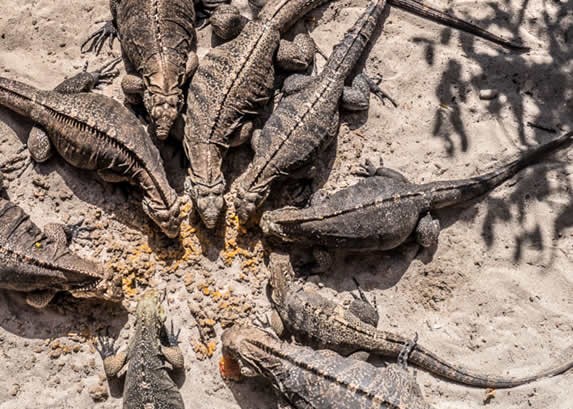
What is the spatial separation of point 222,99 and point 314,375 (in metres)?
3.42

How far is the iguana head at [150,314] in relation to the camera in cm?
765

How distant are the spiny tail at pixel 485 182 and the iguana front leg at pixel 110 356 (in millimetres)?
4262

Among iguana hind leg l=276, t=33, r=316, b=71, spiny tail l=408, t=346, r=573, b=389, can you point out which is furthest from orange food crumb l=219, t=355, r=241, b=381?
iguana hind leg l=276, t=33, r=316, b=71

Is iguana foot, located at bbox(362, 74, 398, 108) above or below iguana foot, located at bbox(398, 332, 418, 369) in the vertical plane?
above

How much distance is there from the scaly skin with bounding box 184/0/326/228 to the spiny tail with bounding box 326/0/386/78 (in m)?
0.78

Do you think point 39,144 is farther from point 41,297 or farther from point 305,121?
point 305,121

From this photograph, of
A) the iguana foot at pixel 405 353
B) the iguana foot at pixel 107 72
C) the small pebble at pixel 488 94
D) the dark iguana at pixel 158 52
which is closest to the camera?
the dark iguana at pixel 158 52

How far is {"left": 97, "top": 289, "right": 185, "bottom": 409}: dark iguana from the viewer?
24.7 ft

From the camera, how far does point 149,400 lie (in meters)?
7.49

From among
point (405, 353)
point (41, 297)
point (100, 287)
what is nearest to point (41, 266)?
point (41, 297)

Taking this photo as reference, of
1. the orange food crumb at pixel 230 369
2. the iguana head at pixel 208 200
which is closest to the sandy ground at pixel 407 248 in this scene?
the orange food crumb at pixel 230 369

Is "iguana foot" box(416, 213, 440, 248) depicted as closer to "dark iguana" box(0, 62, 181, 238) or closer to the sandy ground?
the sandy ground

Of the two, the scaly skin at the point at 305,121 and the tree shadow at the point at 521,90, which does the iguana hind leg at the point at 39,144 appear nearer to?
the scaly skin at the point at 305,121

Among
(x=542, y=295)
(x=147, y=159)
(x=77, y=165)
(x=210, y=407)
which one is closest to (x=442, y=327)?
(x=542, y=295)
